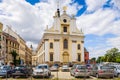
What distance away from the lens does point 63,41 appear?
261 ft

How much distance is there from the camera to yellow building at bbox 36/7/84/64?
7788 cm

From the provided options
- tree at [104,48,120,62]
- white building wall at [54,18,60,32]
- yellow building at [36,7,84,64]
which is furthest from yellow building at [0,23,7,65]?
tree at [104,48,120,62]

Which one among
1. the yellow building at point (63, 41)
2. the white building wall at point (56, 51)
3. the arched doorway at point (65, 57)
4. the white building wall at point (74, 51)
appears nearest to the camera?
the yellow building at point (63, 41)

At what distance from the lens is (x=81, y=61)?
80.1 m

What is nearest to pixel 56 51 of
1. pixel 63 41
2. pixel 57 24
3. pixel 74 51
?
pixel 63 41

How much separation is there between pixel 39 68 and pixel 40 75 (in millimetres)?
1723

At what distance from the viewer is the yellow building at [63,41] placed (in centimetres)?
7788

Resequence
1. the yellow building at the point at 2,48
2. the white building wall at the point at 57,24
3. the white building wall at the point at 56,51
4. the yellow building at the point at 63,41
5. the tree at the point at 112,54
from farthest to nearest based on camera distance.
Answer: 1. the tree at the point at 112,54
2. the white building wall at the point at 57,24
3. the white building wall at the point at 56,51
4. the yellow building at the point at 63,41
5. the yellow building at the point at 2,48

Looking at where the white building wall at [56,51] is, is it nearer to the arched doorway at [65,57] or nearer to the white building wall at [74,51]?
the arched doorway at [65,57]

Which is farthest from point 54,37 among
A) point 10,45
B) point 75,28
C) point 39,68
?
point 39,68

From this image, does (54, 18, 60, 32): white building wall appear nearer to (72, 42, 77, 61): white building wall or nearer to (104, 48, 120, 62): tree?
(72, 42, 77, 61): white building wall

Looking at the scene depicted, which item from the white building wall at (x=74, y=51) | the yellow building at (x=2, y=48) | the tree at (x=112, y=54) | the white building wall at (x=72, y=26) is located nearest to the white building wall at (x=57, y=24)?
the white building wall at (x=72, y=26)

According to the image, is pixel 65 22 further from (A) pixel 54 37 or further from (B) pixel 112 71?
(B) pixel 112 71

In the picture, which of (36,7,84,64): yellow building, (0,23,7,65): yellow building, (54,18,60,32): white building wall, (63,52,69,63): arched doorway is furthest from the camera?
(54,18,60,32): white building wall
